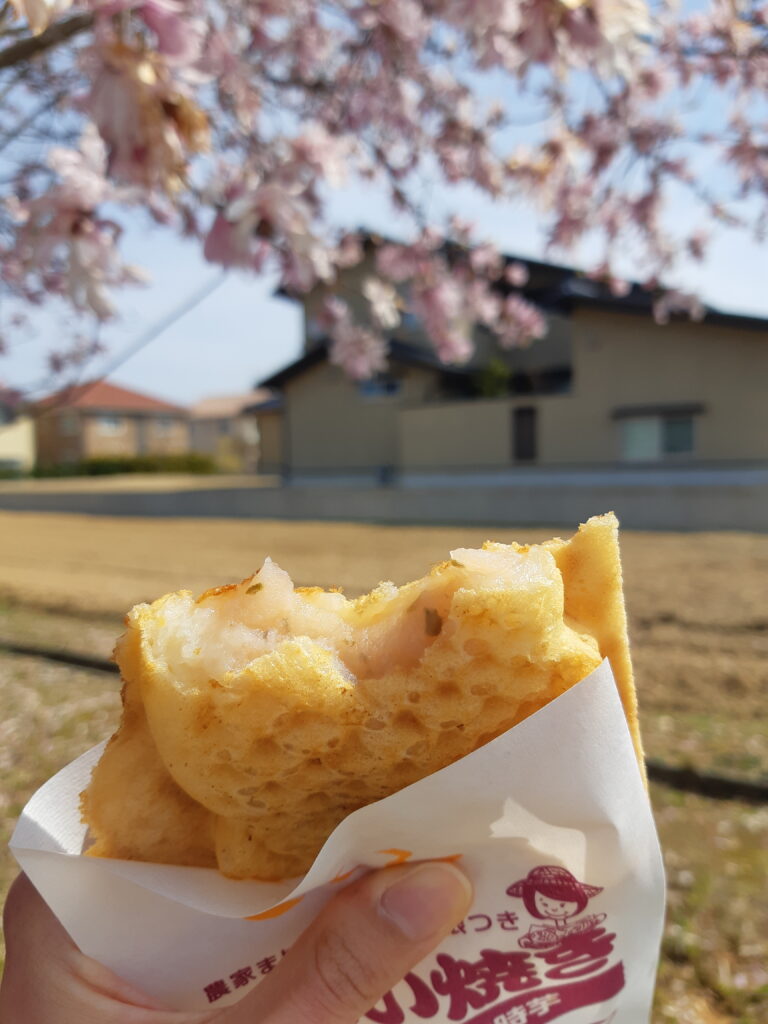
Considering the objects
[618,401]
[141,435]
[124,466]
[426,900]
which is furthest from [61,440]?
[426,900]

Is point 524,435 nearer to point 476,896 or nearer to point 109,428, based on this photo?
point 476,896

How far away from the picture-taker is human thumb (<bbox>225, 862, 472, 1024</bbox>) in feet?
3.30

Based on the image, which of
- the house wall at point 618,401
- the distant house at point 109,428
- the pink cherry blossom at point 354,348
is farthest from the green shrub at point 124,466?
the pink cherry blossom at point 354,348

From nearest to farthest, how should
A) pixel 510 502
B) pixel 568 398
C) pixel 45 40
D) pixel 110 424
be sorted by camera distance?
1. pixel 45 40
2. pixel 510 502
3. pixel 568 398
4. pixel 110 424

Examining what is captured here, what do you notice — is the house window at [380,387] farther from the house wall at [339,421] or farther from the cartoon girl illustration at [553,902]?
the cartoon girl illustration at [553,902]

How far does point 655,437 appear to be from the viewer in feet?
54.0

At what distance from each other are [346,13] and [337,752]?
435cm

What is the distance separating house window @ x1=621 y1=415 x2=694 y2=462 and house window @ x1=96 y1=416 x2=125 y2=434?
37.8 m

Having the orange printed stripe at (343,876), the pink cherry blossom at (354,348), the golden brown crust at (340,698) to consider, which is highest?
the pink cherry blossom at (354,348)

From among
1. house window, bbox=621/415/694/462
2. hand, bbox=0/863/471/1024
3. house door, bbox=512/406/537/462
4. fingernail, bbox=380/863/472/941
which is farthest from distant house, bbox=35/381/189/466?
fingernail, bbox=380/863/472/941

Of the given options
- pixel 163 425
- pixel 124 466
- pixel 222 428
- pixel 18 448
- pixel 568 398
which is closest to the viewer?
pixel 568 398

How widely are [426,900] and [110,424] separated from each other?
161 feet

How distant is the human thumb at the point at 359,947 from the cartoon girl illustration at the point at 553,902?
0.10 meters

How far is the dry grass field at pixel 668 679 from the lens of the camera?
182 cm
